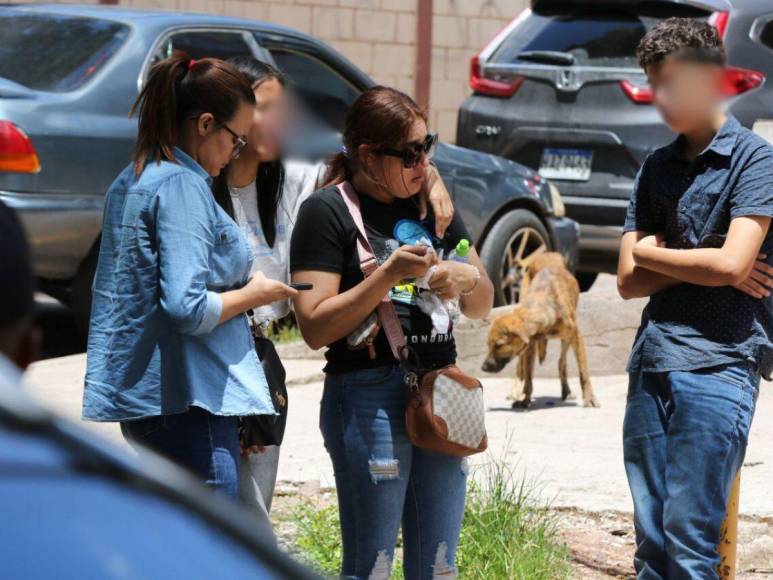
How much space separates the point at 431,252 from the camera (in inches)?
120

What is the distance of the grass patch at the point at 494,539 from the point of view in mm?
4094

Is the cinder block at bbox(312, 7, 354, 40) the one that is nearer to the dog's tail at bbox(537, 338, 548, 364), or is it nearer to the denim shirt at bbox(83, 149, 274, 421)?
the dog's tail at bbox(537, 338, 548, 364)

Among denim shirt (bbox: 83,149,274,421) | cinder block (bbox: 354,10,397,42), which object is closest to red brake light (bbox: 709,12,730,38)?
denim shirt (bbox: 83,149,274,421)

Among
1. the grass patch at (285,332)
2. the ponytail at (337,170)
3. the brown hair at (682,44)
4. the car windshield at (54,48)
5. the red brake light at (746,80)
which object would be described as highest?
the brown hair at (682,44)

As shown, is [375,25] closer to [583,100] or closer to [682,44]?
[583,100]

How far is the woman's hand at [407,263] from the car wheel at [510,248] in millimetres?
4950

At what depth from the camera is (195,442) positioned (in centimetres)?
296

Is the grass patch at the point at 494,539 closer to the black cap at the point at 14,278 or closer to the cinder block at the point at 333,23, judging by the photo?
the black cap at the point at 14,278

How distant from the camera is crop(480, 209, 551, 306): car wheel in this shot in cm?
802

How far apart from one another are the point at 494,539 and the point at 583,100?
16.3 ft

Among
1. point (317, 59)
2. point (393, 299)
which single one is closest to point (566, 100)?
point (317, 59)

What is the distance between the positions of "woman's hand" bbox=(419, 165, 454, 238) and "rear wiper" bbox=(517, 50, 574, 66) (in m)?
5.74

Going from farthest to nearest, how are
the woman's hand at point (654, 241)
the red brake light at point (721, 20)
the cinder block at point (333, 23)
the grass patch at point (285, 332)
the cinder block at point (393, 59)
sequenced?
the cinder block at point (393, 59) < the cinder block at point (333, 23) < the red brake light at point (721, 20) < the grass patch at point (285, 332) < the woman's hand at point (654, 241)

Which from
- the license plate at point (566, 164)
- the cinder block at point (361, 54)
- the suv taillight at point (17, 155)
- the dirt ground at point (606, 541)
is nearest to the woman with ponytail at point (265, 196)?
the dirt ground at point (606, 541)
